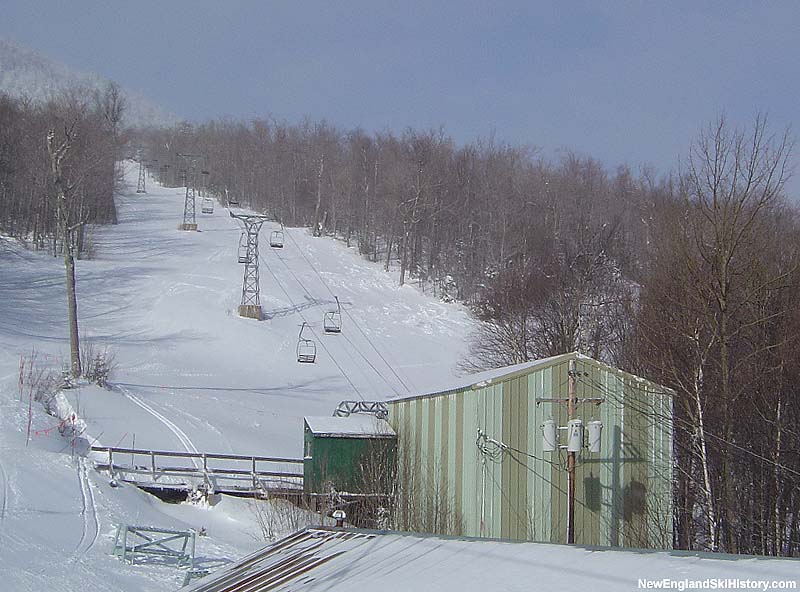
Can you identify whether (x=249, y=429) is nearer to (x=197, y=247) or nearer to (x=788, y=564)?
(x=788, y=564)

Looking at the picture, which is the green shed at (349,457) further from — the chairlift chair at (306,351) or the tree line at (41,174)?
the tree line at (41,174)

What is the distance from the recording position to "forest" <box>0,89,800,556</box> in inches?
728

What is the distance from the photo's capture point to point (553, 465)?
1723 centimetres

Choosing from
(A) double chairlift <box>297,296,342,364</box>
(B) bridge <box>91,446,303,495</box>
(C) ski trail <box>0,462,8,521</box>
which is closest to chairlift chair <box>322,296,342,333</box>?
(A) double chairlift <box>297,296,342,364</box>

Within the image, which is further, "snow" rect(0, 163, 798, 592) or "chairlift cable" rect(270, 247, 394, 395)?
"chairlift cable" rect(270, 247, 394, 395)

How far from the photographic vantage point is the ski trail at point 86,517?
56.4 ft

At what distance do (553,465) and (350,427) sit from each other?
649 centimetres

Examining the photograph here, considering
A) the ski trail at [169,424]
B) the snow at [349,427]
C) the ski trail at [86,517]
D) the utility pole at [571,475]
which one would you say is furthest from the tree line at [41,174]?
the utility pole at [571,475]

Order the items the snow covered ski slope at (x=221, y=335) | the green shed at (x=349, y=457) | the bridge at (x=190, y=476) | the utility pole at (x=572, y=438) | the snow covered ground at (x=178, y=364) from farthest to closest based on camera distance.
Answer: the snow covered ski slope at (x=221, y=335)
the bridge at (x=190, y=476)
the green shed at (x=349, y=457)
the snow covered ground at (x=178, y=364)
the utility pole at (x=572, y=438)

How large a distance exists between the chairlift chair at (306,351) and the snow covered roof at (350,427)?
17796 mm

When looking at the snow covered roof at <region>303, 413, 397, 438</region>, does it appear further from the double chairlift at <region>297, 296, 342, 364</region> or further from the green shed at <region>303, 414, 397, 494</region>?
the double chairlift at <region>297, 296, 342, 364</region>

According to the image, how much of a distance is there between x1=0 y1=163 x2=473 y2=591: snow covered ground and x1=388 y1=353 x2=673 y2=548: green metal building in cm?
524

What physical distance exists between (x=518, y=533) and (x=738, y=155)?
872 centimetres

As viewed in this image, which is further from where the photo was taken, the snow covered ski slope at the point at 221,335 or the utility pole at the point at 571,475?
the snow covered ski slope at the point at 221,335
